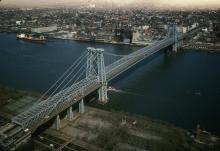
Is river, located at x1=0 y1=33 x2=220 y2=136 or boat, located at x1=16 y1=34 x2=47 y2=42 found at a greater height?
boat, located at x1=16 y1=34 x2=47 y2=42

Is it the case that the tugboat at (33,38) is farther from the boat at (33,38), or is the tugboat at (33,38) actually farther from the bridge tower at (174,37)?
the bridge tower at (174,37)

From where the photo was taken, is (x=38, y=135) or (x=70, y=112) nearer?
(x=38, y=135)

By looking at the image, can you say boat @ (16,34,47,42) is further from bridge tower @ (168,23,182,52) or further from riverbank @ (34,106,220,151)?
riverbank @ (34,106,220,151)

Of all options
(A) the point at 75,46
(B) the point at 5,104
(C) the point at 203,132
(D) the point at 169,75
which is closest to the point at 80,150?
(C) the point at 203,132

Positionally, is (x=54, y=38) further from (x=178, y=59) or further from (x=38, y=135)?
(x=38, y=135)

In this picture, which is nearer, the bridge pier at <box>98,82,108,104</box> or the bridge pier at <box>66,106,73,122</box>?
the bridge pier at <box>66,106,73,122</box>

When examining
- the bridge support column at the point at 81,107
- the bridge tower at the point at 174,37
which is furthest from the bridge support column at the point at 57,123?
the bridge tower at the point at 174,37

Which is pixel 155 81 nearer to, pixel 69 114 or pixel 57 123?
pixel 69 114

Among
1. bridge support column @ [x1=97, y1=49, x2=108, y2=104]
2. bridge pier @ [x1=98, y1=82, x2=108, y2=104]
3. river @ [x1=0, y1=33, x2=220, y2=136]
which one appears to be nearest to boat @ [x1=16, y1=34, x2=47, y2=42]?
river @ [x1=0, y1=33, x2=220, y2=136]
